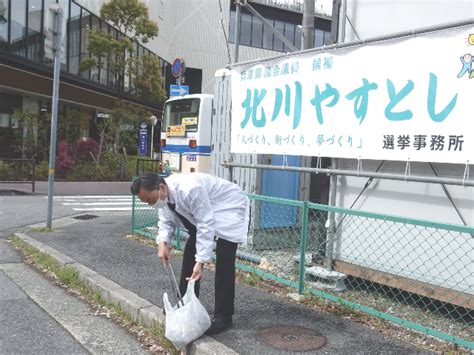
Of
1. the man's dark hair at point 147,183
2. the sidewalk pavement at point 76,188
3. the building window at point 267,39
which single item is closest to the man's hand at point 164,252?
the man's dark hair at point 147,183

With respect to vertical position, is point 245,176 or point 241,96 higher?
point 241,96

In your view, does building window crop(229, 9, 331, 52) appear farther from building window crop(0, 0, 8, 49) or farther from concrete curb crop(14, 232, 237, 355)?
concrete curb crop(14, 232, 237, 355)

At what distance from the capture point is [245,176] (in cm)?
672

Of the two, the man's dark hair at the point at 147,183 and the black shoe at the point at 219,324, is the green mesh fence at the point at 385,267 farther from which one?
the man's dark hair at the point at 147,183

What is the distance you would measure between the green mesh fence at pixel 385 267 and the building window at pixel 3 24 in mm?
16268

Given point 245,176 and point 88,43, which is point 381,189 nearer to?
point 245,176

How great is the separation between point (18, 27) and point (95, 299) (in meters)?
17.2

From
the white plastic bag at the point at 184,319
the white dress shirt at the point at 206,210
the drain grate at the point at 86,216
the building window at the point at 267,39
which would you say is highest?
the building window at the point at 267,39

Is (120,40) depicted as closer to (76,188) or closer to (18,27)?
(18,27)

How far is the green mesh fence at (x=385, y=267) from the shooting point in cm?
397

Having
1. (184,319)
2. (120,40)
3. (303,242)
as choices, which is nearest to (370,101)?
(303,242)

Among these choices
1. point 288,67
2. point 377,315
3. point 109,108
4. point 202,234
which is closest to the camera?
point 202,234

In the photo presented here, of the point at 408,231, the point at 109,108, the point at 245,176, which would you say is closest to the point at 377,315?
the point at 408,231

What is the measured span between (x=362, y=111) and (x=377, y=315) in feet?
6.01
